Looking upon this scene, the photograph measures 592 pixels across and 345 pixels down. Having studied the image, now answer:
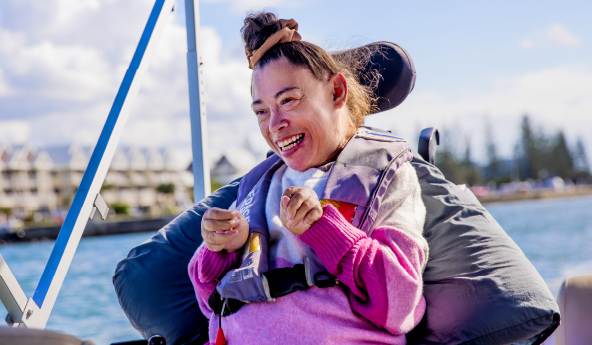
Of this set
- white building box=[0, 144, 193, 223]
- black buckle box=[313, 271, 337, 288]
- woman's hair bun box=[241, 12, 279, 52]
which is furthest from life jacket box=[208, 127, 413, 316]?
white building box=[0, 144, 193, 223]

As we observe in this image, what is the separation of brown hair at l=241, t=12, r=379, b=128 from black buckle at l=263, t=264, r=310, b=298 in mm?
419

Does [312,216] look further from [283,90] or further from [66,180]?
[66,180]

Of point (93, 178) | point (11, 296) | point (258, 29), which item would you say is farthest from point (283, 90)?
point (11, 296)

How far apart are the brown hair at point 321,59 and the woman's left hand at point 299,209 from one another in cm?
33

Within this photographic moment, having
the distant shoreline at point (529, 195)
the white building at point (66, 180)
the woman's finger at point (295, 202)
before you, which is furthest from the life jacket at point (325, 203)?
the distant shoreline at point (529, 195)

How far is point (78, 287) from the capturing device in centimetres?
1202

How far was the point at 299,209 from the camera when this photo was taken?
3.02ft

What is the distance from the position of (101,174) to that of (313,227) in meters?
0.71

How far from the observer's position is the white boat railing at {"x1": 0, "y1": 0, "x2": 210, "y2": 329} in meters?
1.12

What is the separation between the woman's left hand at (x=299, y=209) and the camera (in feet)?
2.98

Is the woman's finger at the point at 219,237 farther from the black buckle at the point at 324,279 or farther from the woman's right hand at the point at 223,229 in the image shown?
the black buckle at the point at 324,279

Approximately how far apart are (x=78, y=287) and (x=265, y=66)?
480 inches

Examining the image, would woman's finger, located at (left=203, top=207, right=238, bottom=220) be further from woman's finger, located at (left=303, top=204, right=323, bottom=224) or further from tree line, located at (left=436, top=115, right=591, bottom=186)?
tree line, located at (left=436, top=115, right=591, bottom=186)

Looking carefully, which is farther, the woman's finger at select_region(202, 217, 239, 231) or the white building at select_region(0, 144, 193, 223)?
the white building at select_region(0, 144, 193, 223)
